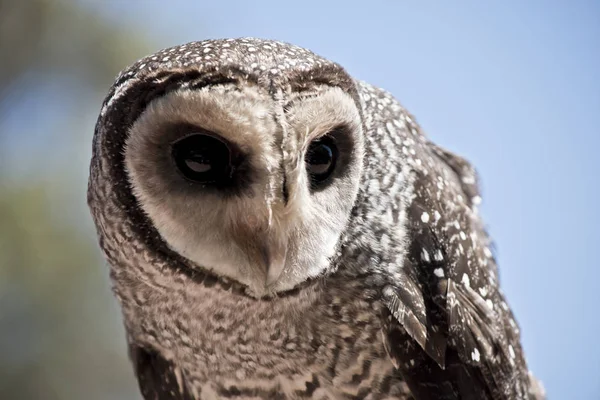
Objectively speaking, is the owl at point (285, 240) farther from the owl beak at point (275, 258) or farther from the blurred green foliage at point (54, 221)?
the blurred green foliage at point (54, 221)

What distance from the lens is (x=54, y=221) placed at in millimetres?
6098

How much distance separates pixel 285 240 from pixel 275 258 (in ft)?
0.15

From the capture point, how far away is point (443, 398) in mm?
1835

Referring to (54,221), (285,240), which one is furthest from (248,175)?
(54,221)

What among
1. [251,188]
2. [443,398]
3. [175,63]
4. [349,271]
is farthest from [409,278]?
[175,63]

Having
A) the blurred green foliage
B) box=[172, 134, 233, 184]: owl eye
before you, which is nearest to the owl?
box=[172, 134, 233, 184]: owl eye

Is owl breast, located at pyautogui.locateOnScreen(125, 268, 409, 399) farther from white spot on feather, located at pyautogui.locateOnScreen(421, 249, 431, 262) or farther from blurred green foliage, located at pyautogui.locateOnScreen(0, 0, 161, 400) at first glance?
blurred green foliage, located at pyautogui.locateOnScreen(0, 0, 161, 400)

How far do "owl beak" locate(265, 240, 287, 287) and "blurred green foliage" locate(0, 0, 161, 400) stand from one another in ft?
16.0

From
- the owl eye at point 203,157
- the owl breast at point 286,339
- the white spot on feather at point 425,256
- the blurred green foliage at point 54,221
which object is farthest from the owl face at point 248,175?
the blurred green foliage at point 54,221

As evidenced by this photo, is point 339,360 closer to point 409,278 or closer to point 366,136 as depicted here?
point 409,278

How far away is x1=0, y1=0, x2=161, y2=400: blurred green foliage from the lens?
19.9ft

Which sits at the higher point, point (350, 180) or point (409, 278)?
point (350, 180)

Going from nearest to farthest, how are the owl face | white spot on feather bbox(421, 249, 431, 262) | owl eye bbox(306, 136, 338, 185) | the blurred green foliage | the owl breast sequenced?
the owl face
owl eye bbox(306, 136, 338, 185)
the owl breast
white spot on feather bbox(421, 249, 431, 262)
the blurred green foliage

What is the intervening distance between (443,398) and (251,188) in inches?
32.0
